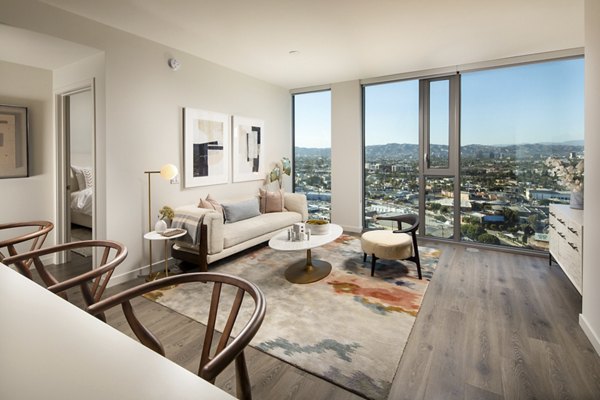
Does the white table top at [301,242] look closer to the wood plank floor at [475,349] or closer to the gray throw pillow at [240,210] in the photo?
the gray throw pillow at [240,210]

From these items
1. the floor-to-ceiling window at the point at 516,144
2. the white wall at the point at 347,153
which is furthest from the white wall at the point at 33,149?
the floor-to-ceiling window at the point at 516,144

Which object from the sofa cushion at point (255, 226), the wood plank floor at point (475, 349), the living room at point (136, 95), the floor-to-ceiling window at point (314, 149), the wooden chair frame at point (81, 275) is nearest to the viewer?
the wooden chair frame at point (81, 275)

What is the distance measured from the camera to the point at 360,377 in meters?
1.94

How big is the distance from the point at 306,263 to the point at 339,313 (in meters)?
1.09

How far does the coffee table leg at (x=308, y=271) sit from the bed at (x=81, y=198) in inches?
123

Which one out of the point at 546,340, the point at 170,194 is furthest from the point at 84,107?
the point at 546,340

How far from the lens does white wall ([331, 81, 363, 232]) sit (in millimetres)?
5547

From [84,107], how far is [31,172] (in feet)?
8.16

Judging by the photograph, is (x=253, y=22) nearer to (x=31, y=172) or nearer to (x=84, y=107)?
(x=31, y=172)

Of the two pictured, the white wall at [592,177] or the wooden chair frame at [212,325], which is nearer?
the wooden chair frame at [212,325]

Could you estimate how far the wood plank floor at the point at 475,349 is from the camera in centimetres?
183

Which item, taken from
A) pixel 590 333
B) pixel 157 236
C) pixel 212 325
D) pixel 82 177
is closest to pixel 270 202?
pixel 157 236

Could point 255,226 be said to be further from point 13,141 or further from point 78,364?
point 78,364

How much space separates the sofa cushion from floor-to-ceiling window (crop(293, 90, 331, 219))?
3.66 ft
